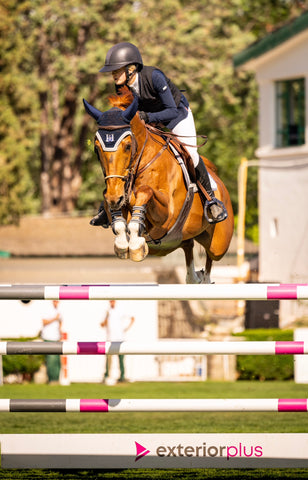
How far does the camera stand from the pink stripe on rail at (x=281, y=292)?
5.34 m

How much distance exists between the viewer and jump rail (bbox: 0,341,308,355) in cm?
542

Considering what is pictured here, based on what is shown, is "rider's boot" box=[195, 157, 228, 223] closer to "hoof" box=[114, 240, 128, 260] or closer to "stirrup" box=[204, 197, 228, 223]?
"stirrup" box=[204, 197, 228, 223]

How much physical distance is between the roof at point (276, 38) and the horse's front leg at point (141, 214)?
47.5ft

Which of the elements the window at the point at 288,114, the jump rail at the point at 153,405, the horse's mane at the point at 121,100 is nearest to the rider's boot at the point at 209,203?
the horse's mane at the point at 121,100

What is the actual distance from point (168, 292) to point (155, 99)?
2119 mm

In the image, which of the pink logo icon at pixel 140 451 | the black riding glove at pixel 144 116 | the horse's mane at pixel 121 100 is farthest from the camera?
the black riding glove at pixel 144 116

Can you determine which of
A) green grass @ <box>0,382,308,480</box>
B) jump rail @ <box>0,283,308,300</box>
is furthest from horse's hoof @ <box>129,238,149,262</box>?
green grass @ <box>0,382,308,480</box>

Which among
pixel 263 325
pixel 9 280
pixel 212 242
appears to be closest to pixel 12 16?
pixel 9 280

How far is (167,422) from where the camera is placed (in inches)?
437

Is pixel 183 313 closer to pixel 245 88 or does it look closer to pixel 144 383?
pixel 144 383

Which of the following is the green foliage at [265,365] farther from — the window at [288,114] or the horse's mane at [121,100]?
the horse's mane at [121,100]

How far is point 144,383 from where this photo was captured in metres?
16.6

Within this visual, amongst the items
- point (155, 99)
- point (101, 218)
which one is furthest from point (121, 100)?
point (101, 218)

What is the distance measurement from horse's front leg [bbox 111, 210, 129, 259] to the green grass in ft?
5.81
